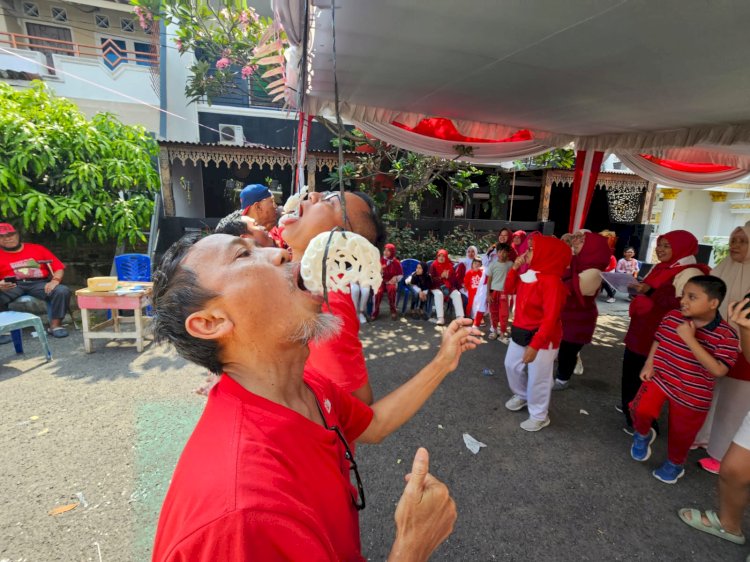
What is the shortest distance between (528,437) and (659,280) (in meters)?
1.85

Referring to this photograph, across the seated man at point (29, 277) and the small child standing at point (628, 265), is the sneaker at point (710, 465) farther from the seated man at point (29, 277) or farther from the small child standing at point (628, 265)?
the seated man at point (29, 277)

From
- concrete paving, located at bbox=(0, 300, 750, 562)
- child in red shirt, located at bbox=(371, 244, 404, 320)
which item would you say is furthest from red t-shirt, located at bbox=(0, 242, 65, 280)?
child in red shirt, located at bbox=(371, 244, 404, 320)

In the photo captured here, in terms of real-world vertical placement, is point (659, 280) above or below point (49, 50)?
below

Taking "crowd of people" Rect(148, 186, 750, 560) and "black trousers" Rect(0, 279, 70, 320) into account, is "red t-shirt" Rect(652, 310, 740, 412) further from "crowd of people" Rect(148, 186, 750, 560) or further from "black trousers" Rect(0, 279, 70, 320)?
"black trousers" Rect(0, 279, 70, 320)

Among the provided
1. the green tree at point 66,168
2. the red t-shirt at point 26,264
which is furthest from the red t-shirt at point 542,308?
the red t-shirt at point 26,264

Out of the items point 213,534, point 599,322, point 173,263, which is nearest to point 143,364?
point 173,263

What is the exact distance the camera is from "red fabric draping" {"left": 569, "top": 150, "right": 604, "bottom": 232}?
6.15 meters

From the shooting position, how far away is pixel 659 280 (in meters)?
3.41

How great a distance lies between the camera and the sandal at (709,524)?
2.29 metres

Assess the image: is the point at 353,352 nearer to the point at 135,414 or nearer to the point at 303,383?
the point at 303,383

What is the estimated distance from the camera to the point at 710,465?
2.94m

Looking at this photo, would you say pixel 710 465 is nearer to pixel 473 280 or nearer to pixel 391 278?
pixel 473 280

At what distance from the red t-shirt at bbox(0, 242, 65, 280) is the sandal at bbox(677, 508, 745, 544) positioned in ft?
26.1

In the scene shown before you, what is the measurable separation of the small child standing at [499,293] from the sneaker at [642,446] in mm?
2740
